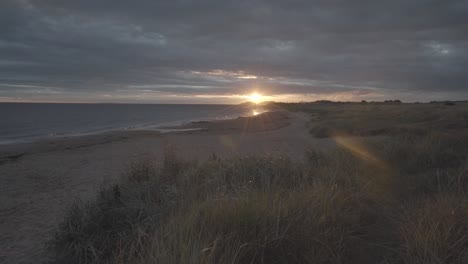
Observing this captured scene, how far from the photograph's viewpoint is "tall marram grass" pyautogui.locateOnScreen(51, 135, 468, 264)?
10.00ft

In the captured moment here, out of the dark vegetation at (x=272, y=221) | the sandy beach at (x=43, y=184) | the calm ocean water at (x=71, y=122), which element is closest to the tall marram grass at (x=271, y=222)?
the dark vegetation at (x=272, y=221)

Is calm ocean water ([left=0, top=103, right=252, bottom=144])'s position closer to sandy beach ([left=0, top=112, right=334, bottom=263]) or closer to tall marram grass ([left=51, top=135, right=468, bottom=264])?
sandy beach ([left=0, top=112, right=334, bottom=263])

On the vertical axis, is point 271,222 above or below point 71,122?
above

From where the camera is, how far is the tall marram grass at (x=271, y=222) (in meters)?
3.05

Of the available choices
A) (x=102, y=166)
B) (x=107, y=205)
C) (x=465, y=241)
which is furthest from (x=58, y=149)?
(x=465, y=241)

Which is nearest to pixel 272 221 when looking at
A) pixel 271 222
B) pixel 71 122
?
pixel 271 222

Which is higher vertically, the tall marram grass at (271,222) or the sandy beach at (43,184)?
the tall marram grass at (271,222)

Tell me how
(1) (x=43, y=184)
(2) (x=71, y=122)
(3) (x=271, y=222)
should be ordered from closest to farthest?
1. (3) (x=271, y=222)
2. (1) (x=43, y=184)
3. (2) (x=71, y=122)

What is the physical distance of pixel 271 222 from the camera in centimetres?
341

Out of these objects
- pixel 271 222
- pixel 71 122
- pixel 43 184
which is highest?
pixel 271 222

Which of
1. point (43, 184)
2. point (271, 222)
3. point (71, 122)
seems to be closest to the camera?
point (271, 222)

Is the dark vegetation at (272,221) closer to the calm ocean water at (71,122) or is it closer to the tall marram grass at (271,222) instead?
the tall marram grass at (271,222)

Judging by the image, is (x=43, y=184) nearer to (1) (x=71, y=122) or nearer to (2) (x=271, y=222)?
(2) (x=271, y=222)

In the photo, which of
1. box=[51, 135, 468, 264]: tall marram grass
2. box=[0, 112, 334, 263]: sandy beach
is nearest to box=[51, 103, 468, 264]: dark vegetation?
box=[51, 135, 468, 264]: tall marram grass
